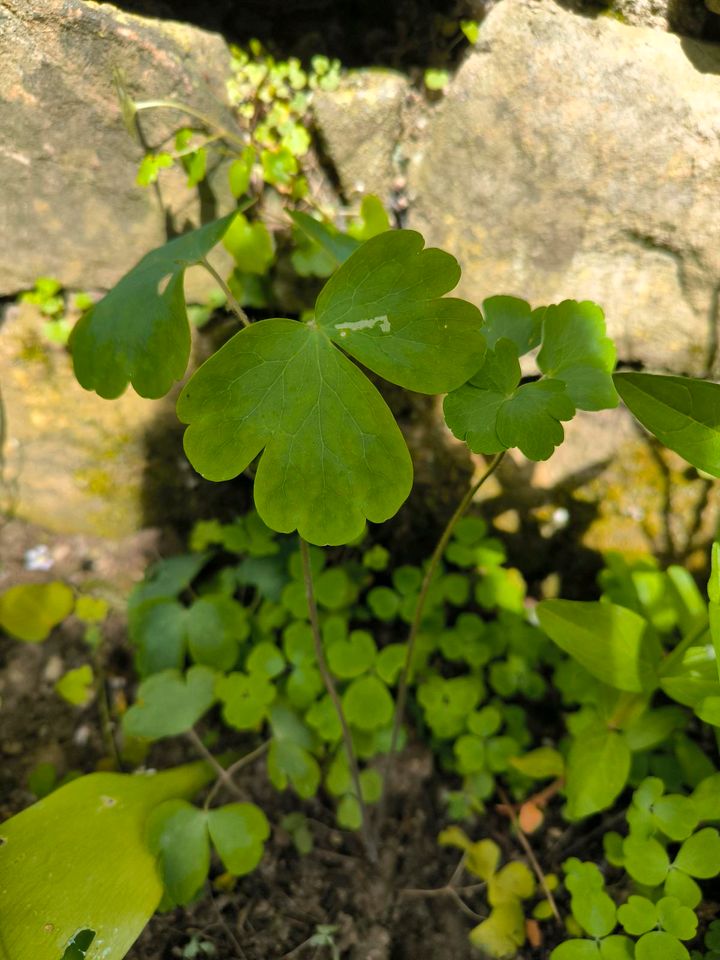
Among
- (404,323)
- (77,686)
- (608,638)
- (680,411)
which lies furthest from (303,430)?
(77,686)

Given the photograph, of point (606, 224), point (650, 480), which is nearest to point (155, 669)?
point (650, 480)

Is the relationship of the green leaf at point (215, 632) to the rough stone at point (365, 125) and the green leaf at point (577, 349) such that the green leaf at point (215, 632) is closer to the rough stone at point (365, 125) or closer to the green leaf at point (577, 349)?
the green leaf at point (577, 349)

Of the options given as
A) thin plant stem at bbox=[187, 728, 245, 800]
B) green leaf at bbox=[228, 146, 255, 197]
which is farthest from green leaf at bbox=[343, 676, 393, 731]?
green leaf at bbox=[228, 146, 255, 197]

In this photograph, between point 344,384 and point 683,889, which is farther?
point 683,889

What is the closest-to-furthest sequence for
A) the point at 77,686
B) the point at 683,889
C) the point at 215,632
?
the point at 683,889, the point at 215,632, the point at 77,686

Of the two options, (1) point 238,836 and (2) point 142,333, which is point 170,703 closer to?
(1) point 238,836

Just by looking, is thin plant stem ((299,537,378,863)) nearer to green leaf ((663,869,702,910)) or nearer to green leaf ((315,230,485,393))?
green leaf ((315,230,485,393))

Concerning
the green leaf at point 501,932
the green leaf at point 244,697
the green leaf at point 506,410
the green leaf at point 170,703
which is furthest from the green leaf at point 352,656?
the green leaf at point 506,410
